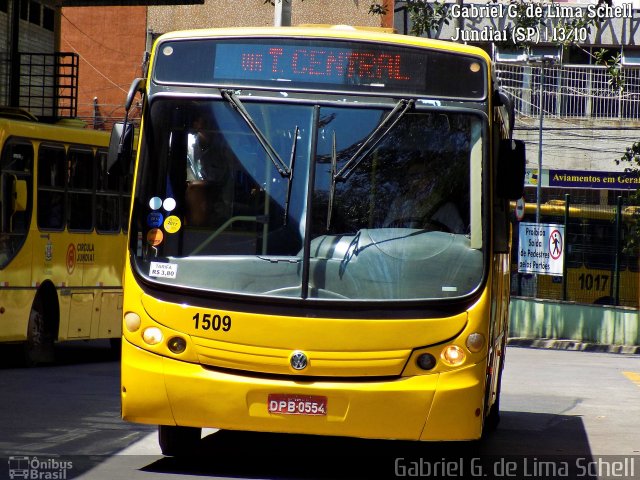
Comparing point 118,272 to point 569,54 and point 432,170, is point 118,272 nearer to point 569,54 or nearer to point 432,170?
point 432,170

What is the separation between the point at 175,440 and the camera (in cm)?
906

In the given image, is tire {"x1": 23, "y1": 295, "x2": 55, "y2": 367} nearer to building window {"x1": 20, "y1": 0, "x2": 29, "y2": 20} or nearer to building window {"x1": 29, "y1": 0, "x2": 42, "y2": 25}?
building window {"x1": 20, "y1": 0, "x2": 29, "y2": 20}

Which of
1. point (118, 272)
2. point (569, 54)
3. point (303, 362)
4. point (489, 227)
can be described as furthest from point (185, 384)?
point (569, 54)

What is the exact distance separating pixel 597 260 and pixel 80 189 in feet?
43.1

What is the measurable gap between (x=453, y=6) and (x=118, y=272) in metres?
24.8

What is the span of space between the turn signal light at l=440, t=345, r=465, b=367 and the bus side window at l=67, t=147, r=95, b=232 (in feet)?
31.5

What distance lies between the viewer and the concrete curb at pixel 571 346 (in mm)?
26047

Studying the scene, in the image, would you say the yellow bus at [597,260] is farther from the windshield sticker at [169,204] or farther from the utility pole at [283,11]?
the windshield sticker at [169,204]

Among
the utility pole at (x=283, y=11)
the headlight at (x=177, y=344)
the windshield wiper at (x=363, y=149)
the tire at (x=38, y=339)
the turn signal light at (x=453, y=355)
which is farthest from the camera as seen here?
the utility pole at (x=283, y=11)

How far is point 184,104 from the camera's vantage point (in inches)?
344

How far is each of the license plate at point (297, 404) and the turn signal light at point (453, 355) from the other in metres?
0.77

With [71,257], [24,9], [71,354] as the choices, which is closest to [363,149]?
[71,257]

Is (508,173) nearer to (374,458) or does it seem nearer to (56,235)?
(374,458)

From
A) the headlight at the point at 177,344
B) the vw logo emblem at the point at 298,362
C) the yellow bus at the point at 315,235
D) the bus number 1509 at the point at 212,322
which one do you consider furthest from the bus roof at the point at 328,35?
the vw logo emblem at the point at 298,362
